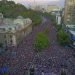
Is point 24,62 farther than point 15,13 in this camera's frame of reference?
No

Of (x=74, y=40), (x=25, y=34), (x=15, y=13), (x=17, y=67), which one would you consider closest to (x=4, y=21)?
(x=25, y=34)

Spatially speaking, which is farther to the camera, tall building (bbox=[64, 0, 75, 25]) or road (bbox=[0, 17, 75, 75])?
tall building (bbox=[64, 0, 75, 25])

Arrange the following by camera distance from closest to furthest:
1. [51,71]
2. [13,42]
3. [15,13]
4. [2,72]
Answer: [2,72], [51,71], [13,42], [15,13]

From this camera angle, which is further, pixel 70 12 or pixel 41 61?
pixel 70 12

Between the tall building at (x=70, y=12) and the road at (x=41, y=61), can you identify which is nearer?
the road at (x=41, y=61)

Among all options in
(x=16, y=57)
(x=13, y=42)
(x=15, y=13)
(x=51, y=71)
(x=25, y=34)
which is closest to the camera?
(x=51, y=71)

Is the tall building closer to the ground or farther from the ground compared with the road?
farther from the ground

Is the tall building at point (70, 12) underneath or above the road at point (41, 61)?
above

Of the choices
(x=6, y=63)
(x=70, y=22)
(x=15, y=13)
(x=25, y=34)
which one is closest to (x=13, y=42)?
(x=25, y=34)

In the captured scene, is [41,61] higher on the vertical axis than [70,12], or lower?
lower

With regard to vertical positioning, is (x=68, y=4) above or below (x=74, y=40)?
above

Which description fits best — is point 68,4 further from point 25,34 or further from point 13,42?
point 13,42
